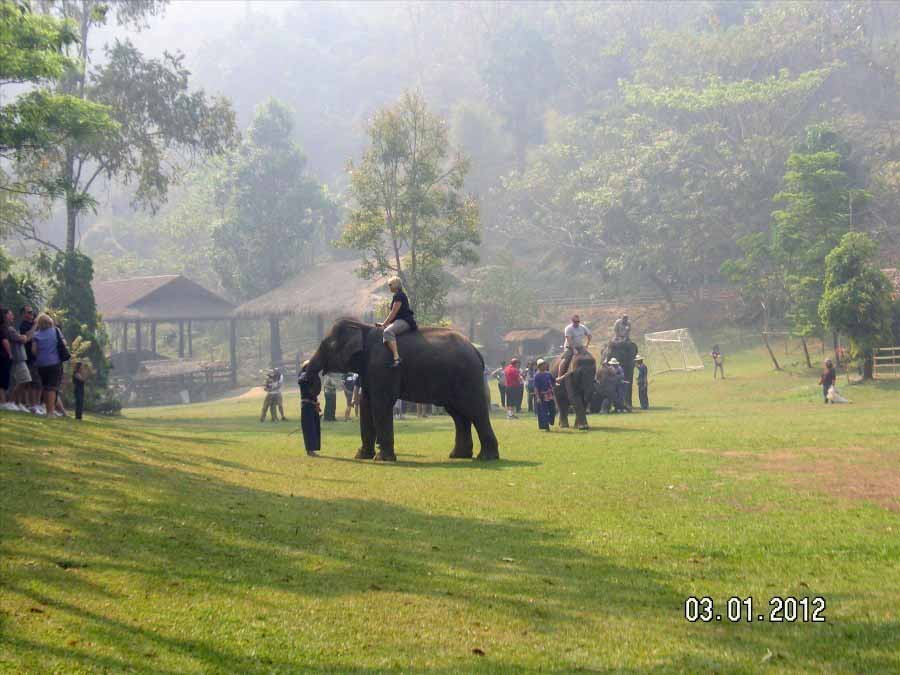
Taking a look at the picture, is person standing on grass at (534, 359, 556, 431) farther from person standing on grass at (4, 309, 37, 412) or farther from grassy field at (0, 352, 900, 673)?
person standing on grass at (4, 309, 37, 412)

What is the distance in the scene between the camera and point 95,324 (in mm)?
32250

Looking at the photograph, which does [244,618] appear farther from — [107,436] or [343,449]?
[343,449]

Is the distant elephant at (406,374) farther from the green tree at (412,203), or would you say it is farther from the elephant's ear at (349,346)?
the green tree at (412,203)

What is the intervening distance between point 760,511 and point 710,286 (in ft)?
189

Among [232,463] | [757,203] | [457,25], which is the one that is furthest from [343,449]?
[457,25]

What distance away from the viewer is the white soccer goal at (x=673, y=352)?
4831cm

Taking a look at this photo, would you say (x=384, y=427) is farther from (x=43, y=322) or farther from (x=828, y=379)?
(x=828, y=379)

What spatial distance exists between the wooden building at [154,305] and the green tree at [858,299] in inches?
1281

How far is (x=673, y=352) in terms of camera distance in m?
50.2

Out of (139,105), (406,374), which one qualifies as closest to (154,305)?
(139,105)

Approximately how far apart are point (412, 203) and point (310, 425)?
858 inches

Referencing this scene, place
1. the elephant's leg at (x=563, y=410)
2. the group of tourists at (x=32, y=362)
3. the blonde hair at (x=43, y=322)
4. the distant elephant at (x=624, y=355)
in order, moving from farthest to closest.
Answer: the distant elephant at (x=624, y=355)
the elephant's leg at (x=563, y=410)
the blonde hair at (x=43, y=322)
the group of tourists at (x=32, y=362)

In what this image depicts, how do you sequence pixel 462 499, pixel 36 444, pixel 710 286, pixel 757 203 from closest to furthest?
1. pixel 462 499
2. pixel 36 444
3. pixel 757 203
4. pixel 710 286

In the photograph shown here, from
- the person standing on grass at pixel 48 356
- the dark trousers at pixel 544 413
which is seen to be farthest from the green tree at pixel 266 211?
the person standing on grass at pixel 48 356
